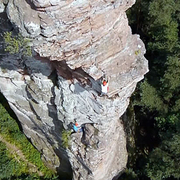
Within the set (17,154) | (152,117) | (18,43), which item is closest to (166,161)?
(152,117)

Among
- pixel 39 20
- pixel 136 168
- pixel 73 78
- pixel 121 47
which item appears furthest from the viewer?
pixel 136 168

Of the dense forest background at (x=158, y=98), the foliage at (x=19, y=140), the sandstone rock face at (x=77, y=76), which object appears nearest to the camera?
the sandstone rock face at (x=77, y=76)

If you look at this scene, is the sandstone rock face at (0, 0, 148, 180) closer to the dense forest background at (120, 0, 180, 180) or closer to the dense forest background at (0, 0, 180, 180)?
the dense forest background at (0, 0, 180, 180)

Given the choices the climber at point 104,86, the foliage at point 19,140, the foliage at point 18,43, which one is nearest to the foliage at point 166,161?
the climber at point 104,86

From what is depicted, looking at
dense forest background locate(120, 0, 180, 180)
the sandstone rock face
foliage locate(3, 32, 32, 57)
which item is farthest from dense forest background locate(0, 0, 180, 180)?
foliage locate(3, 32, 32, 57)

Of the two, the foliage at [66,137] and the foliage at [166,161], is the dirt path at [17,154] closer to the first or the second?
the foliage at [66,137]

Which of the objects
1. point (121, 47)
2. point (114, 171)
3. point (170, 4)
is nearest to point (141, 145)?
point (114, 171)

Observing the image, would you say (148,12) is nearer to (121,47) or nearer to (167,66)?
(167,66)
